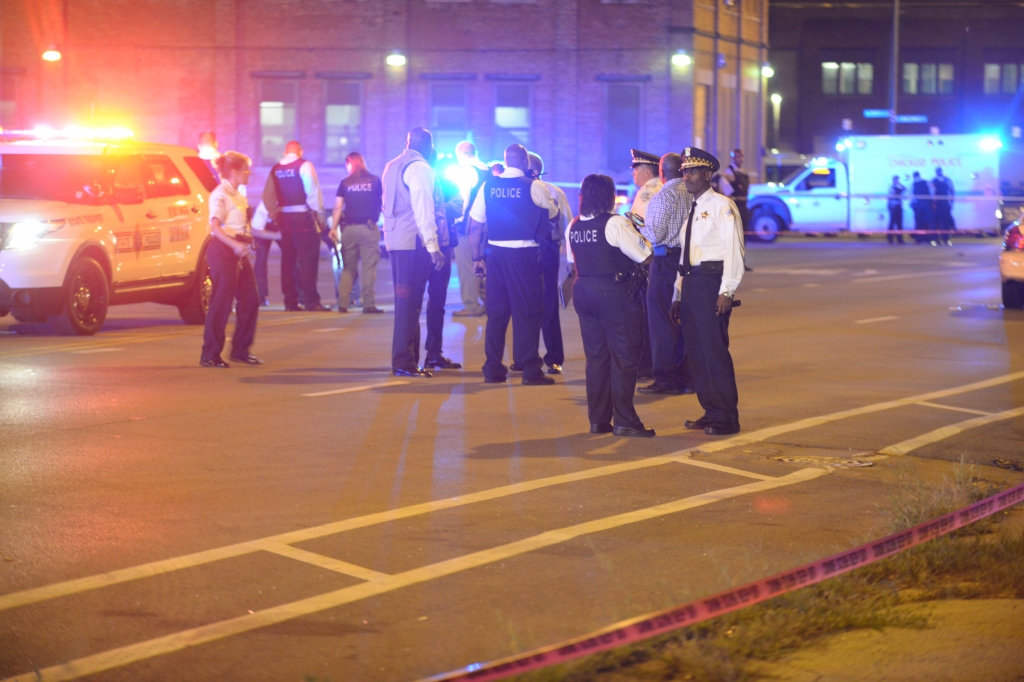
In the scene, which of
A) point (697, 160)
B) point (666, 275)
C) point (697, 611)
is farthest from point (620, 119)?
point (697, 611)

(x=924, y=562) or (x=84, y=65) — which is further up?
(x=84, y=65)

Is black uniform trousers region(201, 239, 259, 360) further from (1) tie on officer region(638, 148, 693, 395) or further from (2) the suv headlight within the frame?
→ (1) tie on officer region(638, 148, 693, 395)

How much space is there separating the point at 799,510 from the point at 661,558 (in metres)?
1.21

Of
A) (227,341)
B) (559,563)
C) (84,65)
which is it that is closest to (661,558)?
(559,563)

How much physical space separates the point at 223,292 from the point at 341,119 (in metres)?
27.4

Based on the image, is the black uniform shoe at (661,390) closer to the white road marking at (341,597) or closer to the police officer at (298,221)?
the white road marking at (341,597)

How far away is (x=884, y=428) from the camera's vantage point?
8.98 m

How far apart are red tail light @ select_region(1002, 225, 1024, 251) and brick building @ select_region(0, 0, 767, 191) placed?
21392 millimetres

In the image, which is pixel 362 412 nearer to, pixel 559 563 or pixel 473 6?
pixel 559 563

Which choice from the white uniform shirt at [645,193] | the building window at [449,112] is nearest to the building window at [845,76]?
the building window at [449,112]

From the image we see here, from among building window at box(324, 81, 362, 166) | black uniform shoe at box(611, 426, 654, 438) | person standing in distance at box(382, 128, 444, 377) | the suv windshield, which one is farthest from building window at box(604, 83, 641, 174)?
black uniform shoe at box(611, 426, 654, 438)

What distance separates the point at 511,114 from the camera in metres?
38.3

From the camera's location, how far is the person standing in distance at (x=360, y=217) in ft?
52.5

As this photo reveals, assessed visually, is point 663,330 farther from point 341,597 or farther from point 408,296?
point 341,597
